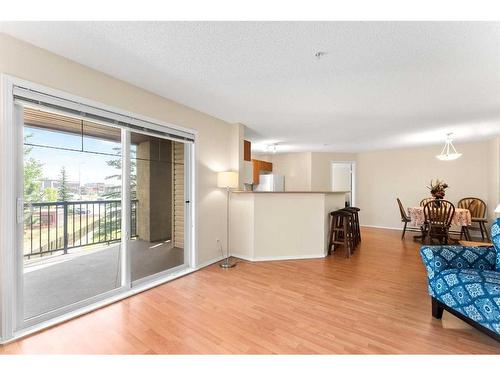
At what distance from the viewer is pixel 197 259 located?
3.34 metres

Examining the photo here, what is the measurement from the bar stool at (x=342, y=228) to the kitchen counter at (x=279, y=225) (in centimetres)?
17

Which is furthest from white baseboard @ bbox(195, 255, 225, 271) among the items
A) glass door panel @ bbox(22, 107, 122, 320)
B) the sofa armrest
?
the sofa armrest

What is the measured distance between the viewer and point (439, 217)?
436 cm

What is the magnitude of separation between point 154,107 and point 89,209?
1.36 metres

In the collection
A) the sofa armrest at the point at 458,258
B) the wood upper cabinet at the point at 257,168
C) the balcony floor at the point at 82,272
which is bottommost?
the balcony floor at the point at 82,272

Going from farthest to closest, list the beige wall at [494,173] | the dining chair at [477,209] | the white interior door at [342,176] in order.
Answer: the white interior door at [342,176] → the dining chair at [477,209] → the beige wall at [494,173]

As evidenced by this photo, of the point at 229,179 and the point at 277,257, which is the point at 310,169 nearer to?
the point at 277,257

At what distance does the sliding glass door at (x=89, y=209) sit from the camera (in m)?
1.97

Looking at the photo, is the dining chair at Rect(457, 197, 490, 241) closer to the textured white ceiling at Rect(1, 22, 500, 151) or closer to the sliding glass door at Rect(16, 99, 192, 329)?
the textured white ceiling at Rect(1, 22, 500, 151)

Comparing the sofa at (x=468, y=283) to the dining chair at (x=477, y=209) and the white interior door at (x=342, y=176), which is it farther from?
the white interior door at (x=342, y=176)

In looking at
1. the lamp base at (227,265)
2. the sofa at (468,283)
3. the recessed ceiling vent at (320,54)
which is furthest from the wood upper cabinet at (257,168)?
the sofa at (468,283)

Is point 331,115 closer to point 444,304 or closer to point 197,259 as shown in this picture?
point 444,304

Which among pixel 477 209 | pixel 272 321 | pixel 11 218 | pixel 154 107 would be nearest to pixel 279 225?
pixel 272 321
